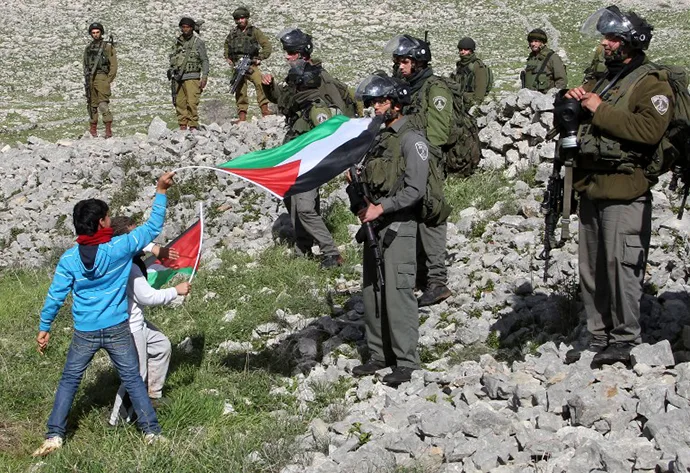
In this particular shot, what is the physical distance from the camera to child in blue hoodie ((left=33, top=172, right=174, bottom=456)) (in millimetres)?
5746

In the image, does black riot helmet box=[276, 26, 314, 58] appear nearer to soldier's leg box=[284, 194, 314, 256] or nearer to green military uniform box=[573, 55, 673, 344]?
soldier's leg box=[284, 194, 314, 256]

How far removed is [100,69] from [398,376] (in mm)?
11697

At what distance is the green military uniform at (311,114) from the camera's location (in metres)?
9.40

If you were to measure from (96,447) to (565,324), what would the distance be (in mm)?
3632

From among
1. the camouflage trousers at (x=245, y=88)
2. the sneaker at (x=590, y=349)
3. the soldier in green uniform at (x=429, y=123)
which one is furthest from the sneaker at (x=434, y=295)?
the camouflage trousers at (x=245, y=88)

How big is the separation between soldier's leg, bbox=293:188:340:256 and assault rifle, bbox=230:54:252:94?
600 cm

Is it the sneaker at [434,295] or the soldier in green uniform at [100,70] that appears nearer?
the sneaker at [434,295]

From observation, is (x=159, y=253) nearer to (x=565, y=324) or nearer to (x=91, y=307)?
(x=91, y=307)

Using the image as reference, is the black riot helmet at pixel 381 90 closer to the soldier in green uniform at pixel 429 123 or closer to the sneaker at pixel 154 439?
the soldier in green uniform at pixel 429 123

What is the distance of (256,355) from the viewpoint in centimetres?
787

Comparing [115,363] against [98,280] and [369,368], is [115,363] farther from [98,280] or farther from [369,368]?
[369,368]

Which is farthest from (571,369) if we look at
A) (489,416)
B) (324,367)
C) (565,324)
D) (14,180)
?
(14,180)


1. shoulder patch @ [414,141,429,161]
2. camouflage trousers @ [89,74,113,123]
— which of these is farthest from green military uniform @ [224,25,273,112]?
shoulder patch @ [414,141,429,161]

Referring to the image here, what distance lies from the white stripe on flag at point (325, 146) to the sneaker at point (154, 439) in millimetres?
2108
